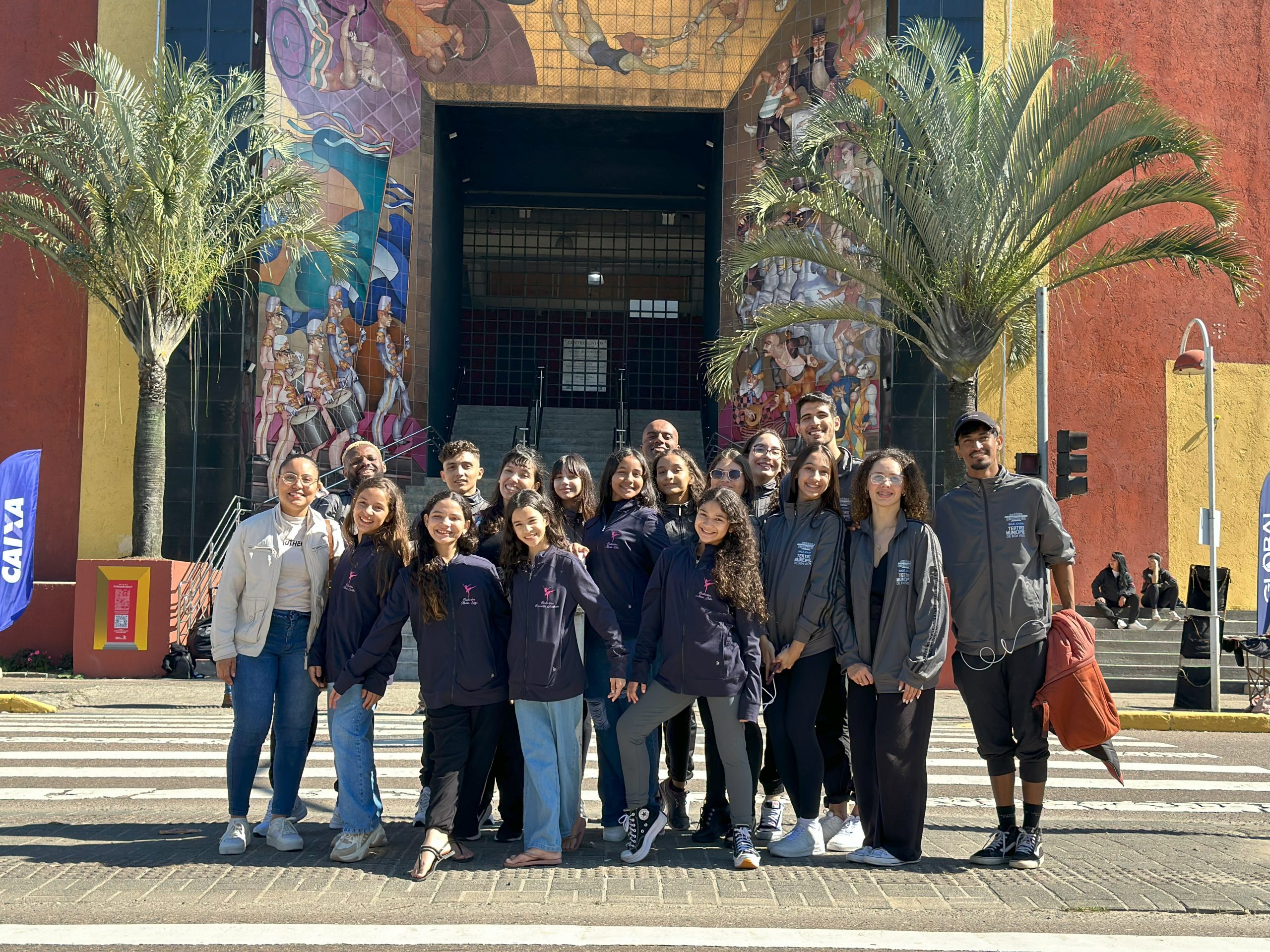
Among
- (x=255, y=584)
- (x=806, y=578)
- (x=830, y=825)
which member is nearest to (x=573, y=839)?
(x=830, y=825)

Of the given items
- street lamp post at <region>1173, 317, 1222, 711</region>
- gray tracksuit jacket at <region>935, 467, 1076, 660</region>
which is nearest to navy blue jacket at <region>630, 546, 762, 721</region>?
gray tracksuit jacket at <region>935, 467, 1076, 660</region>

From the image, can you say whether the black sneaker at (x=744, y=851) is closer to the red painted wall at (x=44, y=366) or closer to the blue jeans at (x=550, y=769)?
the blue jeans at (x=550, y=769)

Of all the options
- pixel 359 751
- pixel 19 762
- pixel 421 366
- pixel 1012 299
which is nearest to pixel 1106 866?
pixel 359 751

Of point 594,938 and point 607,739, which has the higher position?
point 607,739

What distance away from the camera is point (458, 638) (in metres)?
6.13

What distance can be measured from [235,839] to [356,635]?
110cm

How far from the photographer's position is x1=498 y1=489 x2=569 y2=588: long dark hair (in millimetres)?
6230

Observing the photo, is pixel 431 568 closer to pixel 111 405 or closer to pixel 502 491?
pixel 502 491

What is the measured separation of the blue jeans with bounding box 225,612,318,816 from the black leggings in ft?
7.44

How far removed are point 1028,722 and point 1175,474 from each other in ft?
53.8

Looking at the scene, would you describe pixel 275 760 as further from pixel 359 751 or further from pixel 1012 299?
pixel 1012 299

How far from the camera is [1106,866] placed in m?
5.95

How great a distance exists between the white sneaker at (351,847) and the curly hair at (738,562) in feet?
6.60

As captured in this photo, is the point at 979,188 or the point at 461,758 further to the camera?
the point at 979,188
